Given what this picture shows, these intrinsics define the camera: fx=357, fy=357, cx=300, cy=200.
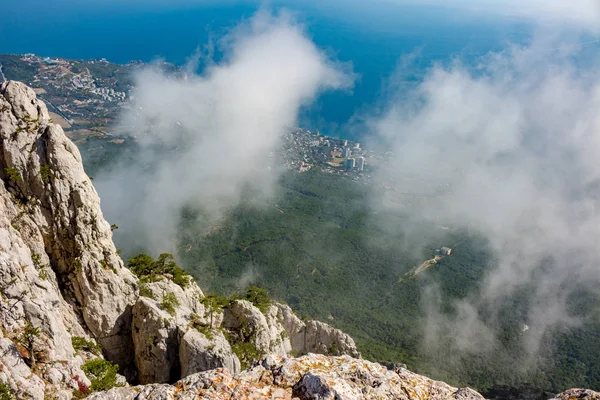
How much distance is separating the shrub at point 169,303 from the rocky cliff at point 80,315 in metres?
0.07

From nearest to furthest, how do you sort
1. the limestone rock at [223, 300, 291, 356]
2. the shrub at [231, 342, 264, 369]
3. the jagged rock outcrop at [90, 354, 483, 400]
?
the jagged rock outcrop at [90, 354, 483, 400] < the shrub at [231, 342, 264, 369] < the limestone rock at [223, 300, 291, 356]

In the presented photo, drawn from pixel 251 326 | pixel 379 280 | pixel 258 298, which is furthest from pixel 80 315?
pixel 379 280

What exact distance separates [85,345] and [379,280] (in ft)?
318

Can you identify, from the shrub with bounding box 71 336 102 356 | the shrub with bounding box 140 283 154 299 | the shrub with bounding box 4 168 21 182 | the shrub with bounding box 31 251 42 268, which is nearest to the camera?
the shrub with bounding box 71 336 102 356

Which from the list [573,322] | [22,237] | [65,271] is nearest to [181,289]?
[65,271]

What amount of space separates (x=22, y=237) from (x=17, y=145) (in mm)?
5932

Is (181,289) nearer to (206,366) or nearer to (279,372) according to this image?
(206,366)

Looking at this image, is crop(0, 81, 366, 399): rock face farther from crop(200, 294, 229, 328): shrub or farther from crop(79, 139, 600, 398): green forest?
crop(79, 139, 600, 398): green forest

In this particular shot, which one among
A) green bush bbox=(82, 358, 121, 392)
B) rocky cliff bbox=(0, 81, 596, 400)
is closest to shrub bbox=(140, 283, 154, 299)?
rocky cliff bbox=(0, 81, 596, 400)

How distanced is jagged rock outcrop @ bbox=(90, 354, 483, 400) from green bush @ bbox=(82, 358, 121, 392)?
7.19 meters

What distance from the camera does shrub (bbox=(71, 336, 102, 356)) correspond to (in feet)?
70.8

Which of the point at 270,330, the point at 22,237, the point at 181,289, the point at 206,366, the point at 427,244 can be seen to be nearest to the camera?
the point at 22,237

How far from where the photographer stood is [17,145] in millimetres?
22750

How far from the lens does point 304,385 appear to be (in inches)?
449
